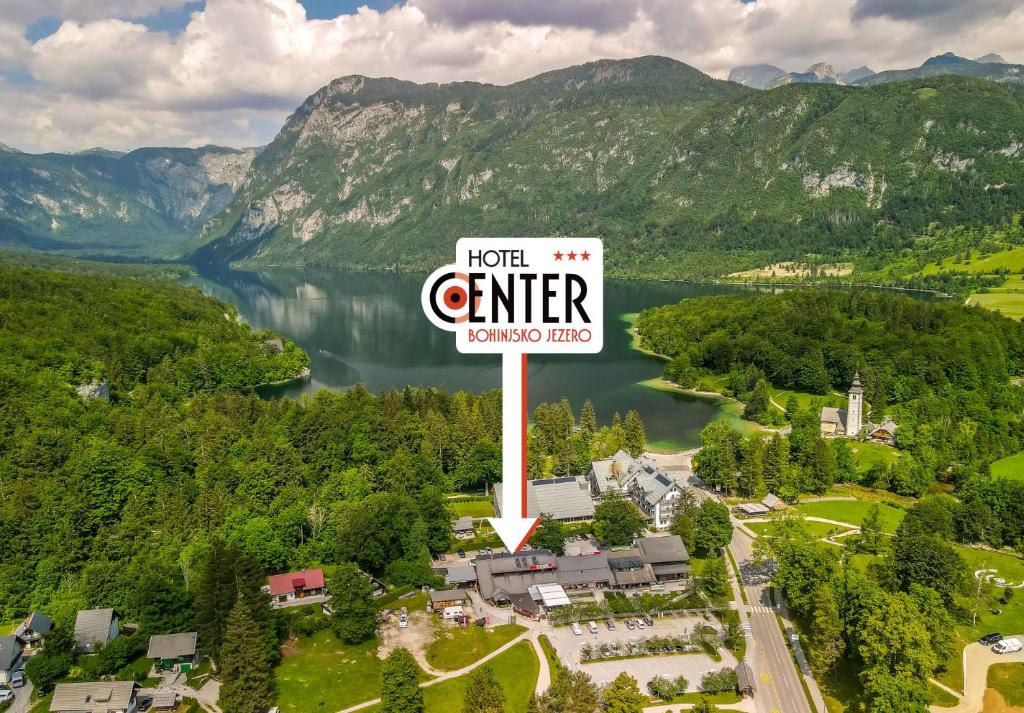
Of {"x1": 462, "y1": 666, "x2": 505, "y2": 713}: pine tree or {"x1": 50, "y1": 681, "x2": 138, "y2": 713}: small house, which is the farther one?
{"x1": 50, "y1": 681, "x2": 138, "y2": 713}: small house

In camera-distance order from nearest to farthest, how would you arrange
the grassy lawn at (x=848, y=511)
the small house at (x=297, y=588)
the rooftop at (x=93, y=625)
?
the rooftop at (x=93, y=625), the small house at (x=297, y=588), the grassy lawn at (x=848, y=511)

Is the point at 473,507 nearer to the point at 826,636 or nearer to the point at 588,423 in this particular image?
the point at 588,423

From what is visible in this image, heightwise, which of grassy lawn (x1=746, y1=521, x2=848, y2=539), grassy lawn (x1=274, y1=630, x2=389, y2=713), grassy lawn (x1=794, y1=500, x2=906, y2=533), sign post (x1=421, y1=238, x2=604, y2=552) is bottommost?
grassy lawn (x1=274, y1=630, x2=389, y2=713)

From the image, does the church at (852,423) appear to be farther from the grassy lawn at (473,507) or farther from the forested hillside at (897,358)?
the grassy lawn at (473,507)

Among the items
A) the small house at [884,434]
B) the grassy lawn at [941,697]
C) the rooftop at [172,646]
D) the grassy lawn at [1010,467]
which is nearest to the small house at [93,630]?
the rooftop at [172,646]

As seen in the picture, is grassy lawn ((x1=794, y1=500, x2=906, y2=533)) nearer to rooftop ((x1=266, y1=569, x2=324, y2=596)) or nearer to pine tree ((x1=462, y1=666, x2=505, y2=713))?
pine tree ((x1=462, y1=666, x2=505, y2=713))

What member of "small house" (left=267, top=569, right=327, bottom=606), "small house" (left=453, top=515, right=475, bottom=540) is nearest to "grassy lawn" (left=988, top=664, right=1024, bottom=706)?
"small house" (left=453, top=515, right=475, bottom=540)
